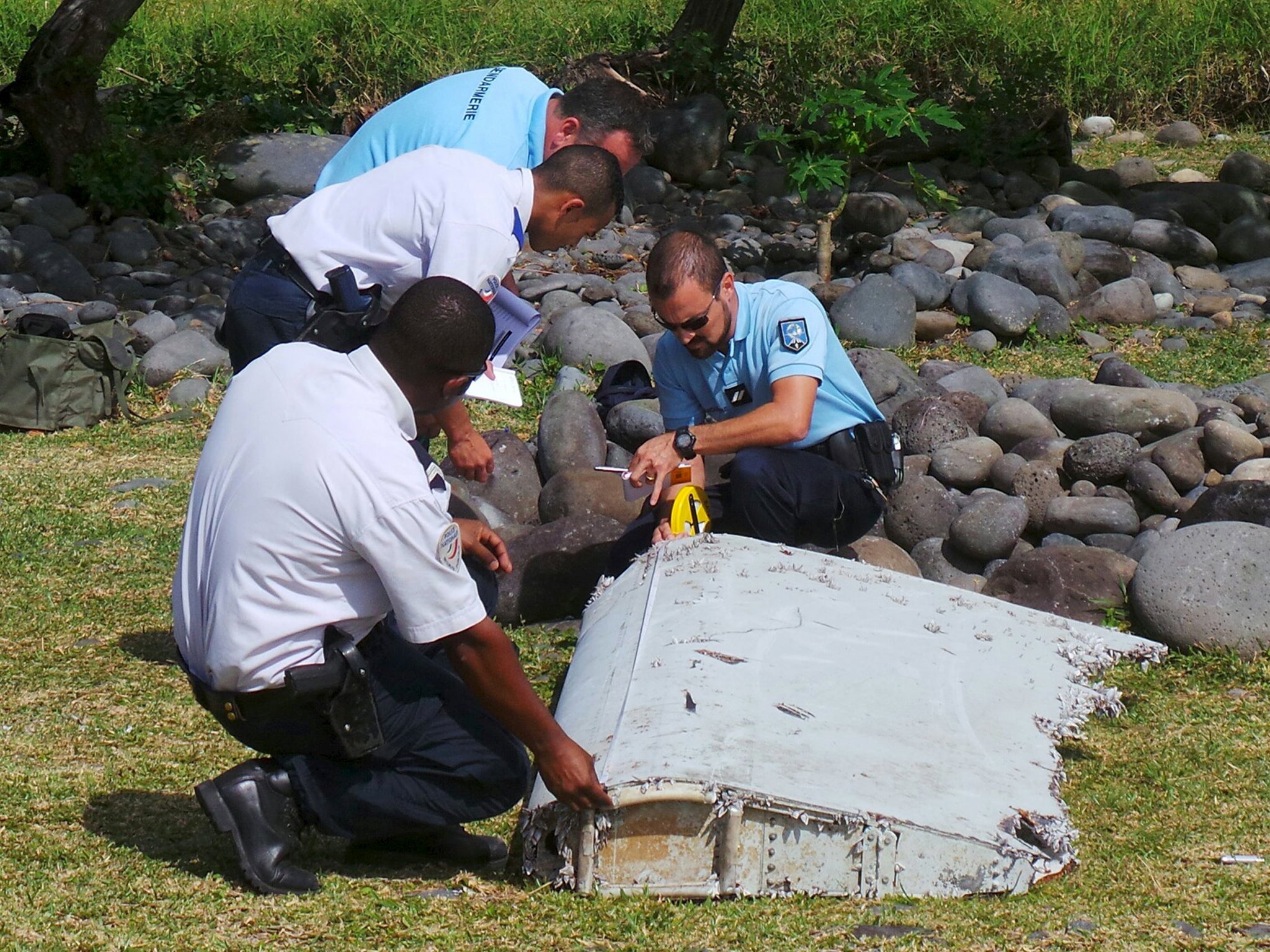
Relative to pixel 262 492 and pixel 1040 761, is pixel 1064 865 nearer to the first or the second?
pixel 1040 761

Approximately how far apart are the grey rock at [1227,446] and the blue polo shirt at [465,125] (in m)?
2.77

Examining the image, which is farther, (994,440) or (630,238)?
(630,238)

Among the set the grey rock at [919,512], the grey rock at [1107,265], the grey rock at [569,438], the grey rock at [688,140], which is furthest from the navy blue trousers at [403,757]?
the grey rock at [688,140]

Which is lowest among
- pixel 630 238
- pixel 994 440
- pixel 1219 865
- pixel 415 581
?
pixel 630 238

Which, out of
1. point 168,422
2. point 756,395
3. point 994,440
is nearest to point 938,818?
point 756,395

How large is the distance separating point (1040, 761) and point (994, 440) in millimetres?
3061

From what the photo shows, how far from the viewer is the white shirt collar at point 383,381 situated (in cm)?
284

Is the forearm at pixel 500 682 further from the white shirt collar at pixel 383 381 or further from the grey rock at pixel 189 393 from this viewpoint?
the grey rock at pixel 189 393

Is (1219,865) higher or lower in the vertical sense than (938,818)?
lower

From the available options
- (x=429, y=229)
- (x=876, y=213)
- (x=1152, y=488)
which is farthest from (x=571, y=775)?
(x=876, y=213)

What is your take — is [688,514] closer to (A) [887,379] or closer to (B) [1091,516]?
(B) [1091,516]

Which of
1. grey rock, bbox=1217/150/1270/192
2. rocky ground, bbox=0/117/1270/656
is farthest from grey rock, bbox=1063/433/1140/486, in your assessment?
grey rock, bbox=1217/150/1270/192

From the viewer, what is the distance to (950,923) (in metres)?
2.83

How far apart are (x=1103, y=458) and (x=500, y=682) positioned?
136 inches
